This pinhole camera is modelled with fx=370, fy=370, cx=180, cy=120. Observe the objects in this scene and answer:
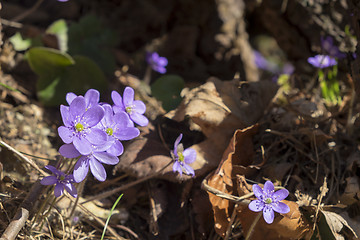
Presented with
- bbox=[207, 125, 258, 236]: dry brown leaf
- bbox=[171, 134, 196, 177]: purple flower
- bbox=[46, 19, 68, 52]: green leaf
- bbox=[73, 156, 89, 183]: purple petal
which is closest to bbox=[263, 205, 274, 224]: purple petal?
bbox=[207, 125, 258, 236]: dry brown leaf

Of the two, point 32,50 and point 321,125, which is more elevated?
point 32,50

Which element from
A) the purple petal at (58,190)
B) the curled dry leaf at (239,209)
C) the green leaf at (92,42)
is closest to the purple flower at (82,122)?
the purple petal at (58,190)

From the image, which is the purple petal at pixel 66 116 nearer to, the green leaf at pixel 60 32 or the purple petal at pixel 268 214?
the purple petal at pixel 268 214

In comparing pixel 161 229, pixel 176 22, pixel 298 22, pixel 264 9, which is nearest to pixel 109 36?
pixel 176 22

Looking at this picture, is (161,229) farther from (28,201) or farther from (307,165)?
(307,165)

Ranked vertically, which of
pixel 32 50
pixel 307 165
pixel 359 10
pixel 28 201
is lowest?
pixel 307 165

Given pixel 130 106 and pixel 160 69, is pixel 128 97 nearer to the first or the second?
pixel 130 106

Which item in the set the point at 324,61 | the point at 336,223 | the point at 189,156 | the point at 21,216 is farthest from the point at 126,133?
the point at 324,61

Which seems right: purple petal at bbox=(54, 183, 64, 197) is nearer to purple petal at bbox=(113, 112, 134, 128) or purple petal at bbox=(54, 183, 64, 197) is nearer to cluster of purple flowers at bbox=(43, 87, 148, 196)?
cluster of purple flowers at bbox=(43, 87, 148, 196)
